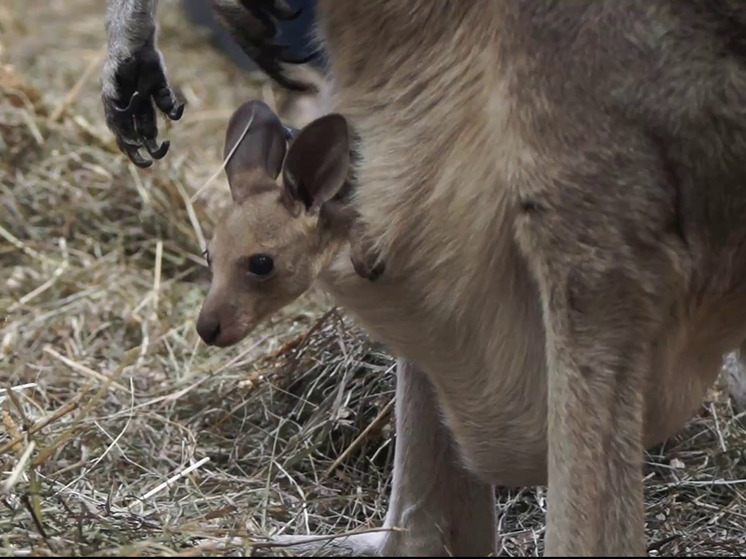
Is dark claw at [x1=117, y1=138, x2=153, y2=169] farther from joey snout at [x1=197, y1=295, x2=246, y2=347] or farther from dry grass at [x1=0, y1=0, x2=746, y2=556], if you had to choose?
joey snout at [x1=197, y1=295, x2=246, y2=347]

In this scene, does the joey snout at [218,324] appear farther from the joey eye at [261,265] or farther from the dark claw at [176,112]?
the dark claw at [176,112]

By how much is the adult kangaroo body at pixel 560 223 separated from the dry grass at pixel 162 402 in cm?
55

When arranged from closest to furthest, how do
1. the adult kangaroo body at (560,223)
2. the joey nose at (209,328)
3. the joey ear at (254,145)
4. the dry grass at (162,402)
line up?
the adult kangaroo body at (560,223) < the joey nose at (209,328) < the joey ear at (254,145) < the dry grass at (162,402)

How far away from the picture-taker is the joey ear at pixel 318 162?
99.7 inches

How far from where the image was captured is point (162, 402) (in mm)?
3732

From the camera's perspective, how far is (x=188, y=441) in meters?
3.49

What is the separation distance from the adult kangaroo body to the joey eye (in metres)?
0.12

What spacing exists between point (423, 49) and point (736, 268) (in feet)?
2.38

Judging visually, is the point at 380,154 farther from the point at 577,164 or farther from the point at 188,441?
the point at 188,441

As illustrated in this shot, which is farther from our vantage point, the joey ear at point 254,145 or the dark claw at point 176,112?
the dark claw at point 176,112

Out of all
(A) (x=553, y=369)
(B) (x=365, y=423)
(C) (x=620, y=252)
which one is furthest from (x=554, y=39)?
(B) (x=365, y=423)

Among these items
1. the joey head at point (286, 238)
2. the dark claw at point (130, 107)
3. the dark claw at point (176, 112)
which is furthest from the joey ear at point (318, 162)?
the dark claw at point (130, 107)

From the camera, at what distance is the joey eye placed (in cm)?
255

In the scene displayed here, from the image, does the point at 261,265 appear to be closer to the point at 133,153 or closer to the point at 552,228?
the point at 552,228
